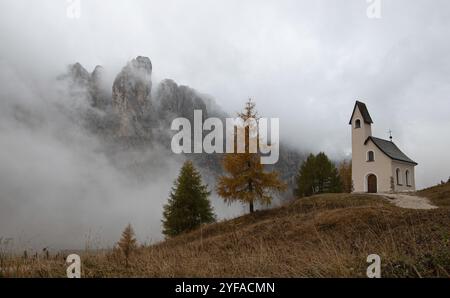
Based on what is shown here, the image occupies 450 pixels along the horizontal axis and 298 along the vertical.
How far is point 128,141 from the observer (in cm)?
15238

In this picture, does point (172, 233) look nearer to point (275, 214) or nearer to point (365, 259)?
point (275, 214)

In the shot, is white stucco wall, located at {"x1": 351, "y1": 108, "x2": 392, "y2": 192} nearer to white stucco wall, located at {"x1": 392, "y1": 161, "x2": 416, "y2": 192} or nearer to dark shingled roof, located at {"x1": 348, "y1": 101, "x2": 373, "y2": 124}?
dark shingled roof, located at {"x1": 348, "y1": 101, "x2": 373, "y2": 124}

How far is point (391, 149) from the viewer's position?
1487 inches

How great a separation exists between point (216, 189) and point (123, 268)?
21479mm

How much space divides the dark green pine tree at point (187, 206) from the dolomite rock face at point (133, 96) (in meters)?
112

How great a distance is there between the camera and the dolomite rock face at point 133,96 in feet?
452

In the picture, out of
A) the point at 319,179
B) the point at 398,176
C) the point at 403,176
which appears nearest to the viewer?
the point at 398,176

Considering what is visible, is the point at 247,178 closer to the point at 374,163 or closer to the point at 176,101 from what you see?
the point at 374,163

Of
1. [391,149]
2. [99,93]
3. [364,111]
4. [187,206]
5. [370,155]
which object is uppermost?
[99,93]

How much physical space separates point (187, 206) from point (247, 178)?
7.02 metres

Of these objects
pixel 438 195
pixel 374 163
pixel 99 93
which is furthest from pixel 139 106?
pixel 438 195

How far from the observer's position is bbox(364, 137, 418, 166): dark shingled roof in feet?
118

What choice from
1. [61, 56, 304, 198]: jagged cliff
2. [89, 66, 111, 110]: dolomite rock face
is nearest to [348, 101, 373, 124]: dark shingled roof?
[61, 56, 304, 198]: jagged cliff
